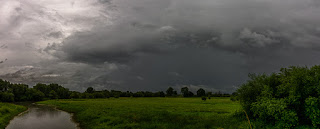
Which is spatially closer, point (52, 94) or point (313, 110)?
point (313, 110)

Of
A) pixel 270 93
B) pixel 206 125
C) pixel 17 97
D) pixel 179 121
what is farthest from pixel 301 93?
pixel 17 97

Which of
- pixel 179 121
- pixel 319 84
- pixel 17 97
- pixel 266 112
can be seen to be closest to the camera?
pixel 319 84

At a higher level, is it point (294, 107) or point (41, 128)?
point (294, 107)

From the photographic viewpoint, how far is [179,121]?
28797mm

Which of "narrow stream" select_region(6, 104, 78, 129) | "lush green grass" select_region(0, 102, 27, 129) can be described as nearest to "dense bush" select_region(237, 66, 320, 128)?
"narrow stream" select_region(6, 104, 78, 129)

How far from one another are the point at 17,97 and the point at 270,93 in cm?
15643

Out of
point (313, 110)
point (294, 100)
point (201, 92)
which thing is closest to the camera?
point (313, 110)

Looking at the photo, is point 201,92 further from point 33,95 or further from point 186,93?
point 33,95

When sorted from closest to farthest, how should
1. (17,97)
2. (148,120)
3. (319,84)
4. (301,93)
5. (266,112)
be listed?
(319,84), (301,93), (266,112), (148,120), (17,97)

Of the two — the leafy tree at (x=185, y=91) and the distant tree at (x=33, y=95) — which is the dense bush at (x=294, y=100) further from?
the distant tree at (x=33, y=95)

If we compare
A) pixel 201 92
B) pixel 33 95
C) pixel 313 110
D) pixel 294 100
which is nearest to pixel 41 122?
pixel 294 100

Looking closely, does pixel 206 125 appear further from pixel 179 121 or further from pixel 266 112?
pixel 266 112

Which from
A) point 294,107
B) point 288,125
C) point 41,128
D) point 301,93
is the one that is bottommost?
point 41,128

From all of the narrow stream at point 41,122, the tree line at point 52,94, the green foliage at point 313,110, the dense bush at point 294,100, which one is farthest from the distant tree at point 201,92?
the green foliage at point 313,110
